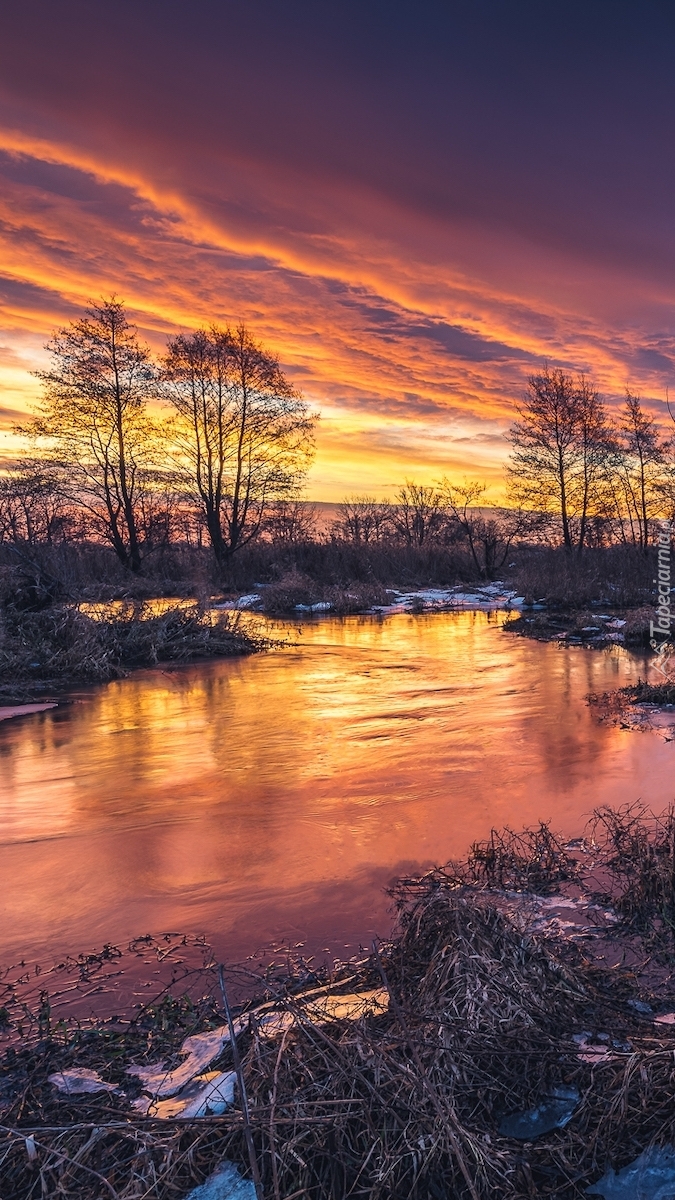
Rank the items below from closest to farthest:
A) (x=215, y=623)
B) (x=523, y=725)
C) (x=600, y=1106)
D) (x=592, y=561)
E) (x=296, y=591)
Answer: (x=600, y=1106) → (x=523, y=725) → (x=215, y=623) → (x=296, y=591) → (x=592, y=561)

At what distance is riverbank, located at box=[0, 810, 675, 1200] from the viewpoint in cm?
227

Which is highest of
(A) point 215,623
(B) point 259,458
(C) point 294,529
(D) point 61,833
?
(B) point 259,458

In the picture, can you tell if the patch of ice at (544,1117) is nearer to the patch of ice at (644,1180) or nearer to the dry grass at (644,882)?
the patch of ice at (644,1180)

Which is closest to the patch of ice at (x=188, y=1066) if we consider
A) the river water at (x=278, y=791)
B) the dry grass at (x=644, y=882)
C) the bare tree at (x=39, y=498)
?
the river water at (x=278, y=791)

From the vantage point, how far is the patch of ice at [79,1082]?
2.81 m

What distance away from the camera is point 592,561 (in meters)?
29.2

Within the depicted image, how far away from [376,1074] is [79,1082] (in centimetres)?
127

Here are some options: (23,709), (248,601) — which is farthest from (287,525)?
(23,709)

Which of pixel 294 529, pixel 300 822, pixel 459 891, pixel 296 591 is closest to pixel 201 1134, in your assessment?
pixel 459 891

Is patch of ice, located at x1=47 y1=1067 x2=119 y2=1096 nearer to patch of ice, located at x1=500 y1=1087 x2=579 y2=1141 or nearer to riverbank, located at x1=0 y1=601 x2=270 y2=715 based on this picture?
patch of ice, located at x1=500 y1=1087 x2=579 y2=1141

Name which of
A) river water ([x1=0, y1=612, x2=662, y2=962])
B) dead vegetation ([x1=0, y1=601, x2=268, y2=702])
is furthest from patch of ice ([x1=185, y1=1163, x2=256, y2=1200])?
dead vegetation ([x1=0, y1=601, x2=268, y2=702])

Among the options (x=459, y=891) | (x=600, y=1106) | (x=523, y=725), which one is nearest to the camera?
(x=600, y=1106)

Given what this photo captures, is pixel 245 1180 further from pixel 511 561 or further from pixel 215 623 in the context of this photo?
pixel 511 561

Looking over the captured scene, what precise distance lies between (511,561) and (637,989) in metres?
34.2
